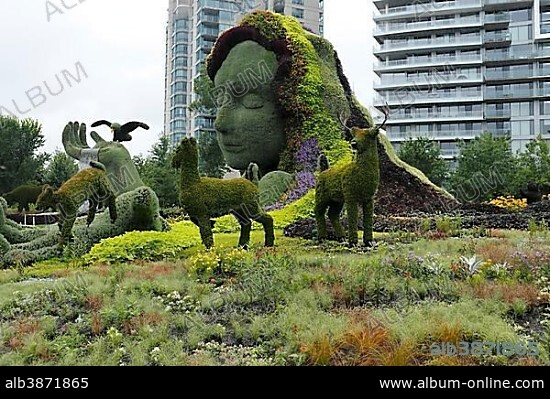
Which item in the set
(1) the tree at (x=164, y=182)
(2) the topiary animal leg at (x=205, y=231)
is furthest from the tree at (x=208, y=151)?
(2) the topiary animal leg at (x=205, y=231)

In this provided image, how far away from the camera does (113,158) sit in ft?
41.4

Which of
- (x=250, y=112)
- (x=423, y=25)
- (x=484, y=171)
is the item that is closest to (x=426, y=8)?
(x=423, y=25)

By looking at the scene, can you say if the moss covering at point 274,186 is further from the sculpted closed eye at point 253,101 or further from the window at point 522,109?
the window at point 522,109

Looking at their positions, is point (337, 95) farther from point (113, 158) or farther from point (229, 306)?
point (229, 306)

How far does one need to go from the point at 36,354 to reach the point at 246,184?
16.0ft

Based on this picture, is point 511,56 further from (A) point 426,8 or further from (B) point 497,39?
(A) point 426,8

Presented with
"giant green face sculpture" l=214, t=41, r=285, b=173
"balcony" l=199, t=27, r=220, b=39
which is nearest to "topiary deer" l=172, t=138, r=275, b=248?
"giant green face sculpture" l=214, t=41, r=285, b=173

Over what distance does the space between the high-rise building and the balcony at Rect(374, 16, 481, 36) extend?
733cm

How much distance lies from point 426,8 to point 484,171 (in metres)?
29.7

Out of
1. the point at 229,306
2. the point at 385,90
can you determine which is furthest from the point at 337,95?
the point at 385,90

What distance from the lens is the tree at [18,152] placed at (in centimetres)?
3253

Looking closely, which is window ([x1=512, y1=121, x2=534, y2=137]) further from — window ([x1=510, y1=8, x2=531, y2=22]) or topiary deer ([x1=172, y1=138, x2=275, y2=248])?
topiary deer ([x1=172, y1=138, x2=275, y2=248])

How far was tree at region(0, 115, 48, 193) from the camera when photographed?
32531 millimetres

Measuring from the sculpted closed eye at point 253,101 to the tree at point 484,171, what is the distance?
1410 centimetres
